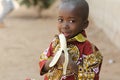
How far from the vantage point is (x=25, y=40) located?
30.4 feet

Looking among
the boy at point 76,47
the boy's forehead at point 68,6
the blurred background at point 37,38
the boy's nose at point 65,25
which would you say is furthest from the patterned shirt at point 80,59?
the blurred background at point 37,38

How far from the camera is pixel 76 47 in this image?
3584mm

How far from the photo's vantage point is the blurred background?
634 cm

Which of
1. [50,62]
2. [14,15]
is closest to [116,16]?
[50,62]

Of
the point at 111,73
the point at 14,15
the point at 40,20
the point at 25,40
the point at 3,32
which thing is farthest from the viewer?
the point at 14,15

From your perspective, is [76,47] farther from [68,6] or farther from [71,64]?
[68,6]

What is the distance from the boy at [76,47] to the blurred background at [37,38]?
7.25 feet

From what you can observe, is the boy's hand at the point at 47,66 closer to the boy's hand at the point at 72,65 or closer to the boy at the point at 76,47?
the boy at the point at 76,47

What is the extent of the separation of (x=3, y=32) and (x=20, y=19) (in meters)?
2.83

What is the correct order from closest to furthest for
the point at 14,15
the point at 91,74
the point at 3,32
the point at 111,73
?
1. the point at 91,74
2. the point at 111,73
3. the point at 3,32
4. the point at 14,15

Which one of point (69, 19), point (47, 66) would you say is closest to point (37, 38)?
point (47, 66)

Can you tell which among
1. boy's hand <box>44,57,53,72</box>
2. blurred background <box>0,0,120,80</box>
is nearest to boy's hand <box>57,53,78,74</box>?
boy's hand <box>44,57,53,72</box>

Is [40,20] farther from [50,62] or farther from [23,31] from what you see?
[50,62]

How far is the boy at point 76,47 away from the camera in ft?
11.5
